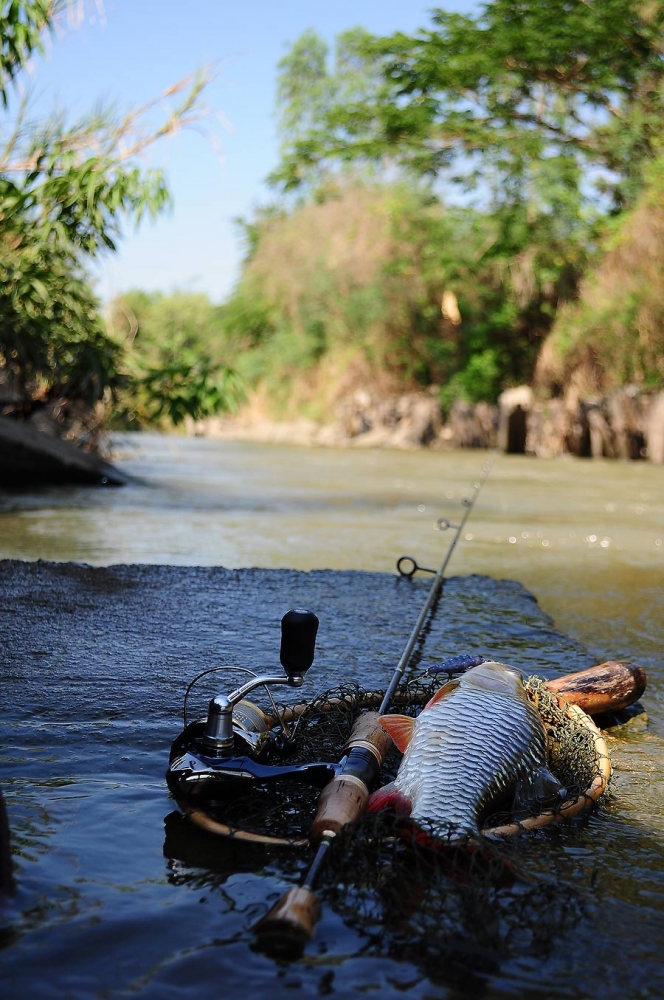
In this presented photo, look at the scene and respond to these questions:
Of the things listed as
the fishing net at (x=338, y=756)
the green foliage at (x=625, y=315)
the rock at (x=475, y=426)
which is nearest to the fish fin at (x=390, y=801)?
the fishing net at (x=338, y=756)

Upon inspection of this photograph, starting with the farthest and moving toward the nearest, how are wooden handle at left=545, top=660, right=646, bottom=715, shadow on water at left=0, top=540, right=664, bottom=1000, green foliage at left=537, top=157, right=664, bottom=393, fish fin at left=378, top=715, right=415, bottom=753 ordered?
green foliage at left=537, top=157, right=664, bottom=393 < wooden handle at left=545, top=660, right=646, bottom=715 < fish fin at left=378, top=715, right=415, bottom=753 < shadow on water at left=0, top=540, right=664, bottom=1000

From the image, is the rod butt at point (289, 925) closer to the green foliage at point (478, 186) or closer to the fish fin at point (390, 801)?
the fish fin at point (390, 801)

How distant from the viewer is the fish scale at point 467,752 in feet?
7.46

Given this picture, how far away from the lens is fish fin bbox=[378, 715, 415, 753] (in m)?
2.58

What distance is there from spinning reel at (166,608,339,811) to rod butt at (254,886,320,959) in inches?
21.1

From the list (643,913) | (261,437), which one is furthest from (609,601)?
(261,437)

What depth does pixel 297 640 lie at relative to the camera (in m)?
2.49

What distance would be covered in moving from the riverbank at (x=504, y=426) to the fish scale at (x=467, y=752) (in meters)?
18.0

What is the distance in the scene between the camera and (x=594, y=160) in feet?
88.8

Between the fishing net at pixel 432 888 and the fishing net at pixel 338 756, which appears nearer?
the fishing net at pixel 432 888

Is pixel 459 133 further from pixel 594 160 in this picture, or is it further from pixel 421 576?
pixel 421 576

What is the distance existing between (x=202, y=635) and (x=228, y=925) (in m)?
2.17

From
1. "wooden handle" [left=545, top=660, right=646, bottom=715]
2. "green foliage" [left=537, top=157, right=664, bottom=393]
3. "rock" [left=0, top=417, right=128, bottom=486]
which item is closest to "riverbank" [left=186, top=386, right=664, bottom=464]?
"green foliage" [left=537, top=157, right=664, bottom=393]

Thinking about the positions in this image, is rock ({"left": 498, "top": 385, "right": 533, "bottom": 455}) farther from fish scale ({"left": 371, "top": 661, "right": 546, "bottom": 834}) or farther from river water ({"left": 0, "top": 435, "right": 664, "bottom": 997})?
fish scale ({"left": 371, "top": 661, "right": 546, "bottom": 834})
